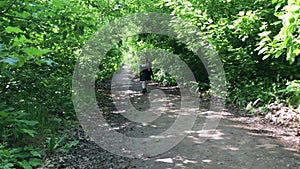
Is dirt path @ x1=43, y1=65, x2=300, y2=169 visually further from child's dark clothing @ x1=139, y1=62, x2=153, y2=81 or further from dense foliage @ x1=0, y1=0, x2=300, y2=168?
child's dark clothing @ x1=139, y1=62, x2=153, y2=81

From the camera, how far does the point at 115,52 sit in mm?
7121

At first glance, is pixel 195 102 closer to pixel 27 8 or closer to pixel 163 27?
pixel 163 27

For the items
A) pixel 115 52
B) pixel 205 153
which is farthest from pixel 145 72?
pixel 205 153

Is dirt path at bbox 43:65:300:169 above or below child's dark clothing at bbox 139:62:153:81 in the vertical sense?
below

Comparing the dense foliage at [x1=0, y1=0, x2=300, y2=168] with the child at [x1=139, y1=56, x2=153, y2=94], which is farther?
the child at [x1=139, y1=56, x2=153, y2=94]

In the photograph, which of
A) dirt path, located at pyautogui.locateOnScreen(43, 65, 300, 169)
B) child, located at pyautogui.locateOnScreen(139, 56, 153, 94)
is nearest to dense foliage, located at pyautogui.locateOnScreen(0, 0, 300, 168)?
dirt path, located at pyautogui.locateOnScreen(43, 65, 300, 169)

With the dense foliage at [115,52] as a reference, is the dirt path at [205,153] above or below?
below

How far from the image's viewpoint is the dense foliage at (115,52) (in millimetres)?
3193

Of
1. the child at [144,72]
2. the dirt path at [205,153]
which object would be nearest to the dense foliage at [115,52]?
the dirt path at [205,153]

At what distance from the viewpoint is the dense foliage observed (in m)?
3.19

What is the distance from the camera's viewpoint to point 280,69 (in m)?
7.40


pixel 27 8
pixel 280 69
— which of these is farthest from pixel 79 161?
pixel 280 69

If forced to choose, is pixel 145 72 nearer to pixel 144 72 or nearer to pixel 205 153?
pixel 144 72

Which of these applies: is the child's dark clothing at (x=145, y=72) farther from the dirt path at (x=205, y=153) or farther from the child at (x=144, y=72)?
the dirt path at (x=205, y=153)
